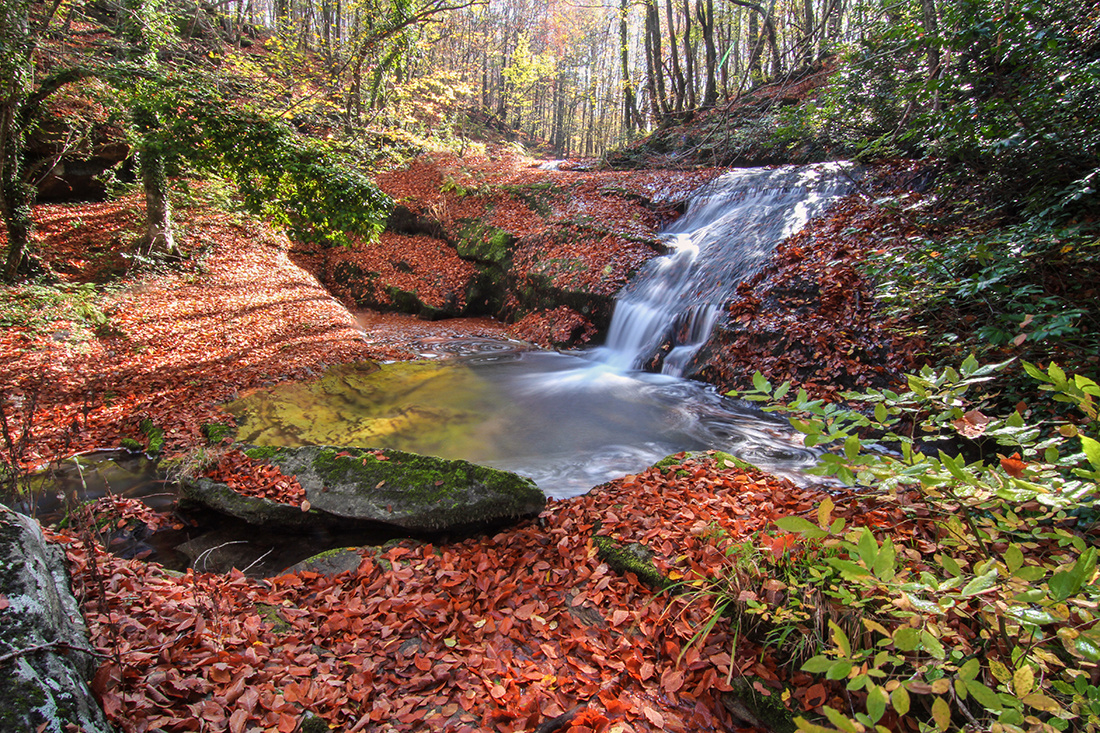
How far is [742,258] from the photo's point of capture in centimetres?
884

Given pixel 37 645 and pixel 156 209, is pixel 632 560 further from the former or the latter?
pixel 156 209

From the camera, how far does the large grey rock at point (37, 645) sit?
1549 millimetres

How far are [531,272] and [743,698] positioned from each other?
35.9 feet

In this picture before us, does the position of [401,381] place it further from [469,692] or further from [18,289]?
[18,289]

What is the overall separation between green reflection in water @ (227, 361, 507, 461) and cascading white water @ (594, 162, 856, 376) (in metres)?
3.09

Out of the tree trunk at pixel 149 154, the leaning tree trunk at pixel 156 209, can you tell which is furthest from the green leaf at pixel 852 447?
the leaning tree trunk at pixel 156 209

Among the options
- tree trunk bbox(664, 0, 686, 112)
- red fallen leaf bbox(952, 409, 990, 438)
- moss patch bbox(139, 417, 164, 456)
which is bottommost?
moss patch bbox(139, 417, 164, 456)

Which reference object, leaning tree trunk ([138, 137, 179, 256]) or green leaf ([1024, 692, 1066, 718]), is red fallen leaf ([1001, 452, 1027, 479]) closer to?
green leaf ([1024, 692, 1066, 718])

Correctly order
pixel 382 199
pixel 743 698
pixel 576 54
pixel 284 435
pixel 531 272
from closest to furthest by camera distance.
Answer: pixel 743 698 < pixel 284 435 < pixel 382 199 < pixel 531 272 < pixel 576 54

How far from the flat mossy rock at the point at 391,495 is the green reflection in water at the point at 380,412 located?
1.41 metres

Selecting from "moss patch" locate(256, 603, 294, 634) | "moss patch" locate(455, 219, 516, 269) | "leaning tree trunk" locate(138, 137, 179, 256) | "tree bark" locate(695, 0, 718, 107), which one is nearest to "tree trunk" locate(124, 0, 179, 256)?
"leaning tree trunk" locate(138, 137, 179, 256)

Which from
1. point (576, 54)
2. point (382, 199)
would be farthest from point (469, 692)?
point (576, 54)

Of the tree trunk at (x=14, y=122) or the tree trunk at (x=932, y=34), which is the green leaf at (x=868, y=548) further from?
the tree trunk at (x=14, y=122)

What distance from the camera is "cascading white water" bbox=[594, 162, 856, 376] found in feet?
28.1
